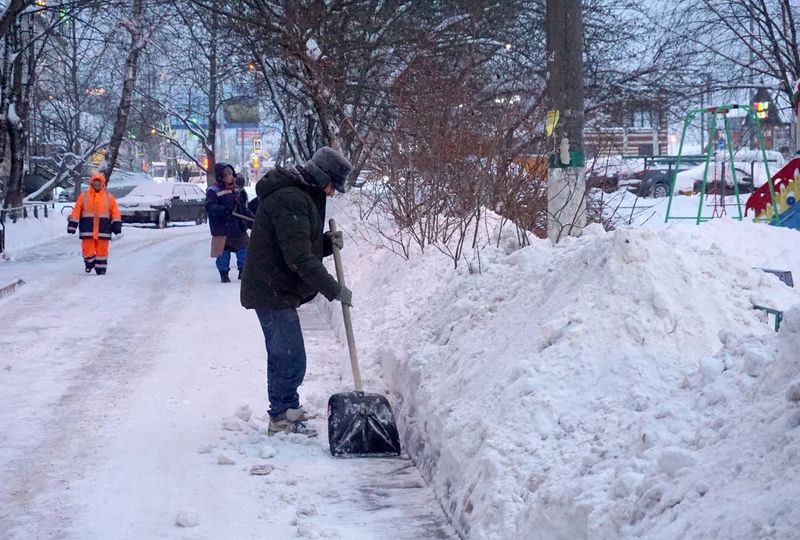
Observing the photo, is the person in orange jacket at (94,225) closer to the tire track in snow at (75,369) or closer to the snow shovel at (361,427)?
the tire track in snow at (75,369)

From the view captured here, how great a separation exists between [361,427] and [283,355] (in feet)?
2.25

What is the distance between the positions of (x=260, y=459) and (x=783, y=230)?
8.92 meters

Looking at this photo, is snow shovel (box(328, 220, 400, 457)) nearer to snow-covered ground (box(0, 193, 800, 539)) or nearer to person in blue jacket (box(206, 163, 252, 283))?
snow-covered ground (box(0, 193, 800, 539))

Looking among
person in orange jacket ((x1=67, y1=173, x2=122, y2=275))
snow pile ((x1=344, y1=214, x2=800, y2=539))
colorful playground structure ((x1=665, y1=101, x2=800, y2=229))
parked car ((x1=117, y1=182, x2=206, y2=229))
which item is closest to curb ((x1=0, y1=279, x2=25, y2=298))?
person in orange jacket ((x1=67, y1=173, x2=122, y2=275))

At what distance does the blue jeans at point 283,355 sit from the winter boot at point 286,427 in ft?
0.13

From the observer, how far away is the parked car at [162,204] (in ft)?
109

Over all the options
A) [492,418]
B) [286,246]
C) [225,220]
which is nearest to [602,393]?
[492,418]

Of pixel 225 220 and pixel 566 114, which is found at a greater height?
pixel 566 114

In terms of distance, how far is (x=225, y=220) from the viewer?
1476cm

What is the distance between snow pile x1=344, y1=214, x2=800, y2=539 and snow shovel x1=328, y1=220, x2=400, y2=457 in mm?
167

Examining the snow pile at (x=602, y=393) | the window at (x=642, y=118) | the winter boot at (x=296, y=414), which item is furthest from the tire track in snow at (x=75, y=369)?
the window at (x=642, y=118)

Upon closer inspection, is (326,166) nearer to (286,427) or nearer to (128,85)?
(286,427)

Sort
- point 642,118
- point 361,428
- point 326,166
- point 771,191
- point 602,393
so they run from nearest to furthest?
1. point 602,393
2. point 361,428
3. point 326,166
4. point 771,191
5. point 642,118

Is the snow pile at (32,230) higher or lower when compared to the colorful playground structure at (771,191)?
lower
